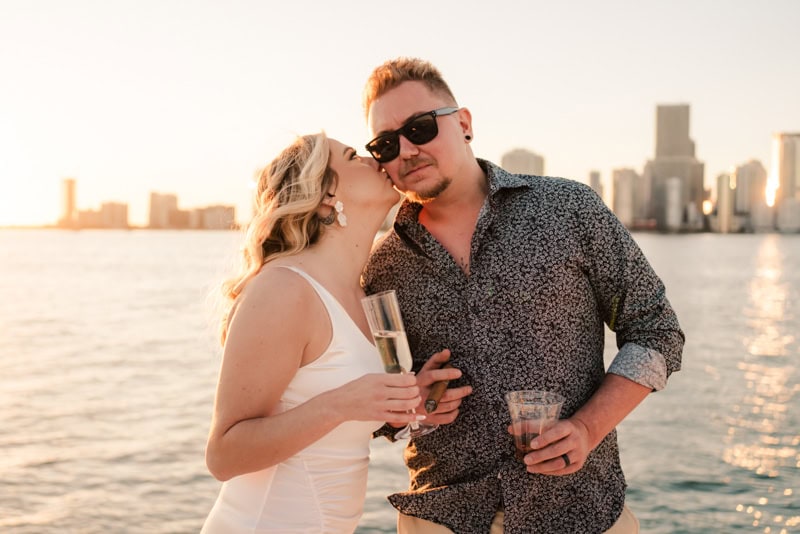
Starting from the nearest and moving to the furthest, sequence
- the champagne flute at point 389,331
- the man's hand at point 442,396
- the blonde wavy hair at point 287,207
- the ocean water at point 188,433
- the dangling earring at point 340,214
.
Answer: the champagne flute at point 389,331 → the man's hand at point 442,396 → the blonde wavy hair at point 287,207 → the dangling earring at point 340,214 → the ocean water at point 188,433

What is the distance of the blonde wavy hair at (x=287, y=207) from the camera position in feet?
10.6

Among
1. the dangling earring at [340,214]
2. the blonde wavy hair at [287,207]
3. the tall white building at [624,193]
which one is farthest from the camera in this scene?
the tall white building at [624,193]

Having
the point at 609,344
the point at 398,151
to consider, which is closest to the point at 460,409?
the point at 398,151

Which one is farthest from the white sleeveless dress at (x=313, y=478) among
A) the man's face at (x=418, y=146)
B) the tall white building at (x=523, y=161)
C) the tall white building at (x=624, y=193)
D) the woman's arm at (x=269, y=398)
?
the tall white building at (x=624, y=193)

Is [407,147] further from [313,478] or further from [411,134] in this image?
[313,478]

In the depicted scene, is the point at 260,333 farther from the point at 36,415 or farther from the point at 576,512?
the point at 36,415

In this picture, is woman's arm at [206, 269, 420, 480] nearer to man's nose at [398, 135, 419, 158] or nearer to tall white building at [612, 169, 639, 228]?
man's nose at [398, 135, 419, 158]

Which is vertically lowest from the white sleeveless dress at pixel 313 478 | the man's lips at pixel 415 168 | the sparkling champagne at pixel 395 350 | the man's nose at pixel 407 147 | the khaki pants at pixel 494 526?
the khaki pants at pixel 494 526

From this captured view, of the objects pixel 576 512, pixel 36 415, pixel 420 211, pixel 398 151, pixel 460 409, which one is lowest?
pixel 36 415

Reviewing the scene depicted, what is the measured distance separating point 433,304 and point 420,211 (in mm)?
464

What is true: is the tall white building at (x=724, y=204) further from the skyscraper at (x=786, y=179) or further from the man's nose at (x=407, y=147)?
the man's nose at (x=407, y=147)

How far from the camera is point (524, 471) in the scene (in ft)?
9.87

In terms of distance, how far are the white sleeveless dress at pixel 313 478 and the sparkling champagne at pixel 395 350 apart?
27 cm

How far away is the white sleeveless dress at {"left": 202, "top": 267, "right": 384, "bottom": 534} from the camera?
9.78ft
